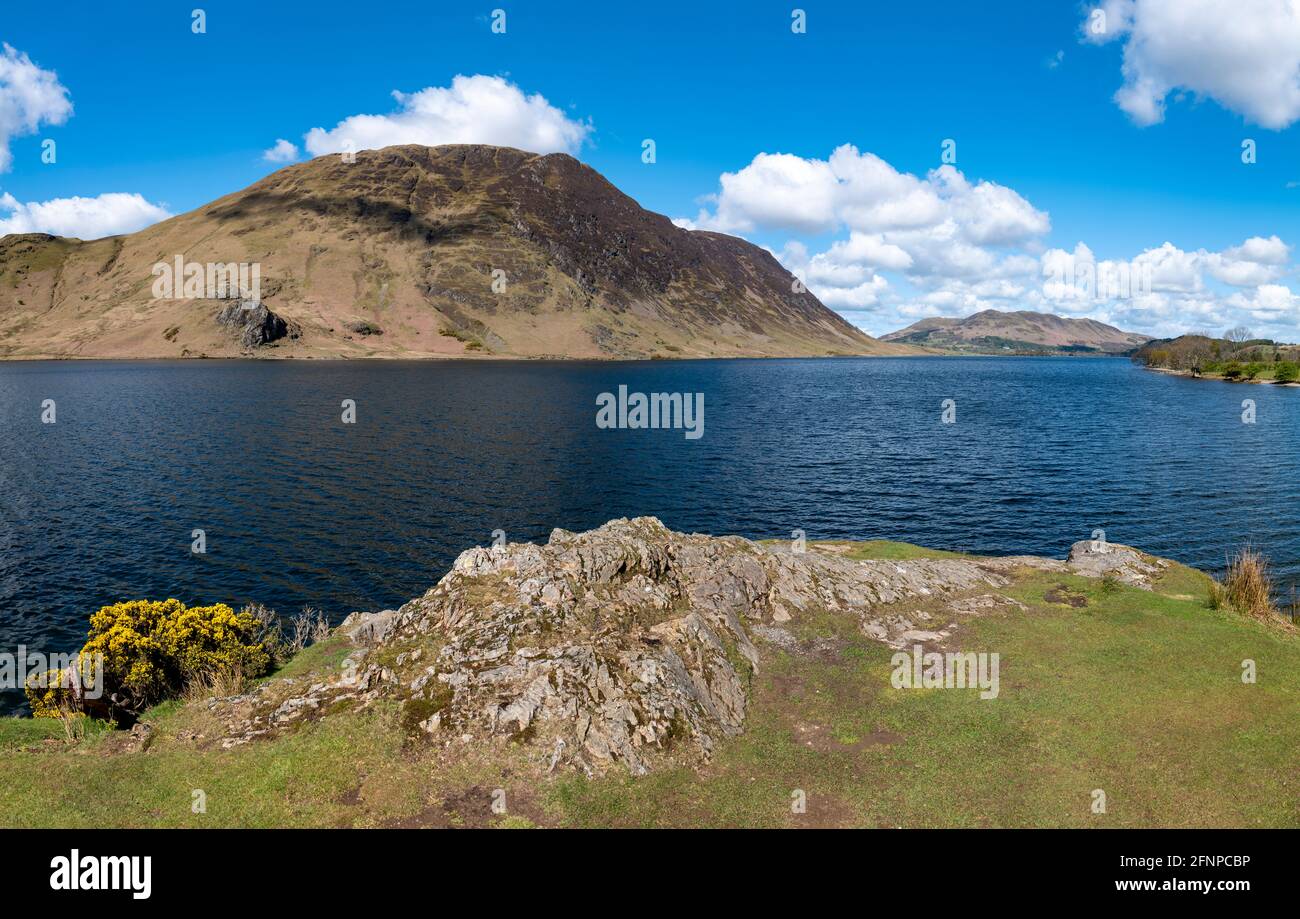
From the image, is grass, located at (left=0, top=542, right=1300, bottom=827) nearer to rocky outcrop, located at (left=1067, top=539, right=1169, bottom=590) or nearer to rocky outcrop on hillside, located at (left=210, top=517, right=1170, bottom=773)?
rocky outcrop on hillside, located at (left=210, top=517, right=1170, bottom=773)

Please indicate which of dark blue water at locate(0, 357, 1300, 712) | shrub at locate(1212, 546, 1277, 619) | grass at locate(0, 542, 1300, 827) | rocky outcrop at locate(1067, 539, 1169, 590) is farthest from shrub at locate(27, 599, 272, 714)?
shrub at locate(1212, 546, 1277, 619)

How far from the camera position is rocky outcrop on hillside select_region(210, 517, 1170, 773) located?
796 inches

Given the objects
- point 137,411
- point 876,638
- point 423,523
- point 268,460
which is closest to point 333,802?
point 876,638

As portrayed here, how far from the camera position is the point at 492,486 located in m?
65.2

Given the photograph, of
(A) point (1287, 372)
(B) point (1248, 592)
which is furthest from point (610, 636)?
(A) point (1287, 372)

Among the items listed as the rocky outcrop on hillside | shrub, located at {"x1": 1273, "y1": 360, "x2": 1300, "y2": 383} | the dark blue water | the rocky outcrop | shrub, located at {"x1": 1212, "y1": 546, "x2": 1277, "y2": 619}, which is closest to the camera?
the rocky outcrop on hillside

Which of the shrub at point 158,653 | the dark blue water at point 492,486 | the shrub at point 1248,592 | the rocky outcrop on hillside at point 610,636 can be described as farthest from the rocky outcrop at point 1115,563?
the shrub at point 158,653

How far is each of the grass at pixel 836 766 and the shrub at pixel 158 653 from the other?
2148 mm

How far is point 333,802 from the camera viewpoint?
17.7 meters

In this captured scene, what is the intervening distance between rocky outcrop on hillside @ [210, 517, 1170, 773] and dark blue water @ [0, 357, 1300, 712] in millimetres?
17222

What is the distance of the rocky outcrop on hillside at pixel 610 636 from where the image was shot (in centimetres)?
2022

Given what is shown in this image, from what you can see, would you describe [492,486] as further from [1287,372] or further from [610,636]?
[1287,372]
